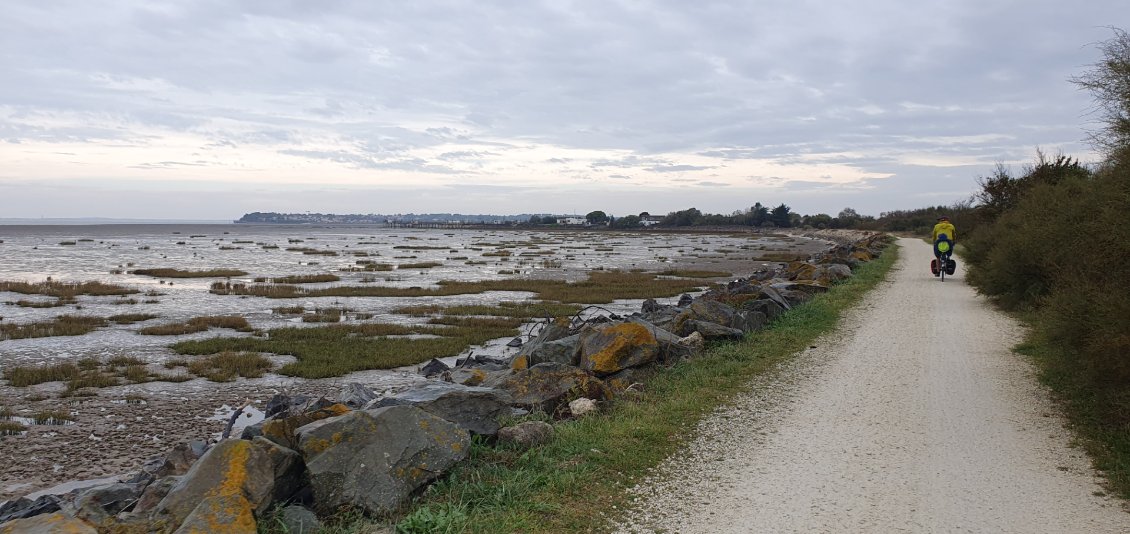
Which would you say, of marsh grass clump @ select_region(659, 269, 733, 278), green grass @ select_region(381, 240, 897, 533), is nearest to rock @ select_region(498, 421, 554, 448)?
green grass @ select_region(381, 240, 897, 533)

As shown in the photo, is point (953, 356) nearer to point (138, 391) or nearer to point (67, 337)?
point (138, 391)

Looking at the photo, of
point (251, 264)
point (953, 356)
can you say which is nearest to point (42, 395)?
point (953, 356)

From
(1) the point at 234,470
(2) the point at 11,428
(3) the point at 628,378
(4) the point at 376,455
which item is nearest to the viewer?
(1) the point at 234,470

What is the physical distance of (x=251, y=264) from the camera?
51.9 metres

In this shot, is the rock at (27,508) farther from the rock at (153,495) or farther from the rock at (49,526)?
the rock at (49,526)

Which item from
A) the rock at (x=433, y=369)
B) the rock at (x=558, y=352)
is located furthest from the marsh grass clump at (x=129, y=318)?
the rock at (x=558, y=352)

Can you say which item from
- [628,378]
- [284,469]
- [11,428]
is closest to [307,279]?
[11,428]

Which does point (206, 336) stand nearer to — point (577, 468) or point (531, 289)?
point (531, 289)

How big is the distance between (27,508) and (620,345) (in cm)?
744

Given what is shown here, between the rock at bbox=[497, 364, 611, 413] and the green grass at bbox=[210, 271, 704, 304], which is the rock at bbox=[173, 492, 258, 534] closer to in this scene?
the rock at bbox=[497, 364, 611, 413]

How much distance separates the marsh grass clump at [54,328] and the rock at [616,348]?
1722cm

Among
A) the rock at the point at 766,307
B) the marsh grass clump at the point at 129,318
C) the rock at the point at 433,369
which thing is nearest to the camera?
the rock at the point at 433,369

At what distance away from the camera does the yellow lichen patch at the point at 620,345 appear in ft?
34.7

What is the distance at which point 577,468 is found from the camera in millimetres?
6559
